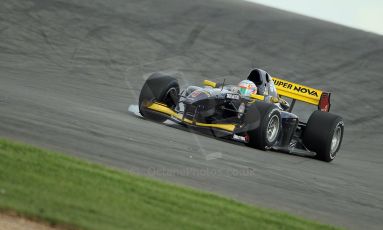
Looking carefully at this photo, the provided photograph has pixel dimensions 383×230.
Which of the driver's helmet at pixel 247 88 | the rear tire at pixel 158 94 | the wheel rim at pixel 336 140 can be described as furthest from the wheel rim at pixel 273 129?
the rear tire at pixel 158 94

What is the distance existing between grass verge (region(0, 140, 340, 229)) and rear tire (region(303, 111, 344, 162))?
6586 millimetres

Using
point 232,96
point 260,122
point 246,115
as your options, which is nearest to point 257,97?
point 232,96

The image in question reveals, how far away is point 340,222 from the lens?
844 cm

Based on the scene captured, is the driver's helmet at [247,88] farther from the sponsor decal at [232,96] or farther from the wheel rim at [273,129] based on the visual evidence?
the wheel rim at [273,129]

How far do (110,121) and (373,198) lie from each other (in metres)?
4.07

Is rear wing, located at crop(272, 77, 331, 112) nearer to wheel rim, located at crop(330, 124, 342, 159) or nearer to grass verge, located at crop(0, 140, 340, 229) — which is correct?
wheel rim, located at crop(330, 124, 342, 159)

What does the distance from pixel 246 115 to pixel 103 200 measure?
6.50 metres

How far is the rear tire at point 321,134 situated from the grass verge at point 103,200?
6.59 metres

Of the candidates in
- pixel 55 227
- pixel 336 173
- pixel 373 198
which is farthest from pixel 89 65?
pixel 55 227

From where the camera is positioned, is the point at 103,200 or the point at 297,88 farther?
the point at 297,88

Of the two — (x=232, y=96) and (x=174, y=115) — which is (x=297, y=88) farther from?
(x=174, y=115)

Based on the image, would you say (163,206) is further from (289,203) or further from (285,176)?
(285,176)

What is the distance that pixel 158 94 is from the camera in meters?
14.1

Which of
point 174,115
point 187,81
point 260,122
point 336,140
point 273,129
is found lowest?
point 187,81
